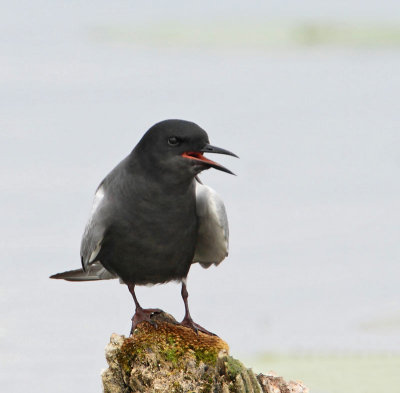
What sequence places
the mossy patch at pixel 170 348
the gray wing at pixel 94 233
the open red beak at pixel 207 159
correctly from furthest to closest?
the gray wing at pixel 94 233, the open red beak at pixel 207 159, the mossy patch at pixel 170 348

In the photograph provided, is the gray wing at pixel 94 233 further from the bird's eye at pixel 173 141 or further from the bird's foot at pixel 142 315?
the bird's eye at pixel 173 141

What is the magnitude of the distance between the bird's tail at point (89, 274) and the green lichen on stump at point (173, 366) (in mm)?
1649

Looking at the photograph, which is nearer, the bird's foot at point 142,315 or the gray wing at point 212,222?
the bird's foot at point 142,315

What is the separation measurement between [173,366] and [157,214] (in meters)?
1.26

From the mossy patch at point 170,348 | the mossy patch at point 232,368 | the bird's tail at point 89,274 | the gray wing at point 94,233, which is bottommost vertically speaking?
the mossy patch at point 232,368

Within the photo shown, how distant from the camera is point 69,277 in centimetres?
912

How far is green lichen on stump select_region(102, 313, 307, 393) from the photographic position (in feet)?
23.2

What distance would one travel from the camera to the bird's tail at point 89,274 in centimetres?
905

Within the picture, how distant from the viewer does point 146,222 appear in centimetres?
815

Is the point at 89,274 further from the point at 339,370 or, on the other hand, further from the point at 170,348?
the point at 339,370

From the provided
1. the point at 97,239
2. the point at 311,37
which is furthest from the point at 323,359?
the point at 311,37

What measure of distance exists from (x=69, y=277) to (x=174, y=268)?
112 cm

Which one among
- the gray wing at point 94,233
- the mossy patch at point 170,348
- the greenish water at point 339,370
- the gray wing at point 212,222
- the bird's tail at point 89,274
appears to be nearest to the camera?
the mossy patch at point 170,348

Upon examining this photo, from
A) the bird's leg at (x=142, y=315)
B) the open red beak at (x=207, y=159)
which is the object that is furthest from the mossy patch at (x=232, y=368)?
the open red beak at (x=207, y=159)
